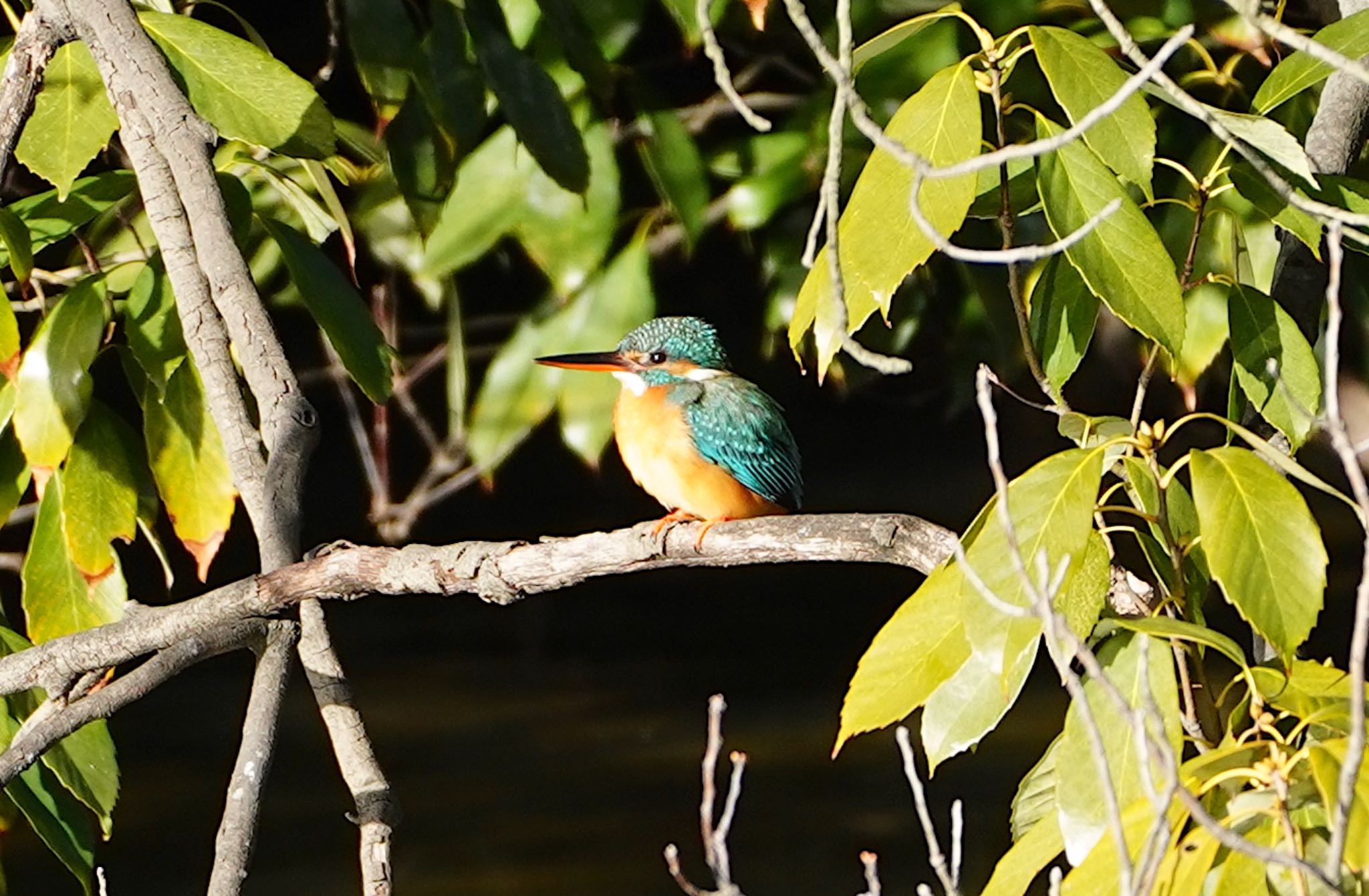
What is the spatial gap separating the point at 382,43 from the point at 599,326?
0.35 meters

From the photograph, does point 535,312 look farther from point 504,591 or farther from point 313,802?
point 313,802

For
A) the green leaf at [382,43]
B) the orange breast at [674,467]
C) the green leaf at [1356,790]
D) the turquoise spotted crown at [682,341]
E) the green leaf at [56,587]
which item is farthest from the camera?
the turquoise spotted crown at [682,341]

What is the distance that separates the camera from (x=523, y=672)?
718 cm

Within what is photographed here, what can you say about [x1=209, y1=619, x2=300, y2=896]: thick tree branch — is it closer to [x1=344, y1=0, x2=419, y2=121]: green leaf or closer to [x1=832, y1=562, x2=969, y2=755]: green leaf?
[x1=832, y1=562, x2=969, y2=755]: green leaf

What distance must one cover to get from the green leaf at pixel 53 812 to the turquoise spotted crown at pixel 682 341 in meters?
0.98

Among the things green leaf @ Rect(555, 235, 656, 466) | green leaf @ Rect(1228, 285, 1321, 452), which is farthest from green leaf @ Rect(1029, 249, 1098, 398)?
green leaf @ Rect(555, 235, 656, 466)

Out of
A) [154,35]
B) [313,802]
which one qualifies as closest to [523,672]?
[313,802]


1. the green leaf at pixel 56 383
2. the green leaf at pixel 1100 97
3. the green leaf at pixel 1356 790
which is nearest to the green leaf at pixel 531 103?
the green leaf at pixel 56 383

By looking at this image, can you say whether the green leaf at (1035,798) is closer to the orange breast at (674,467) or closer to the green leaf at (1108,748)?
the green leaf at (1108,748)

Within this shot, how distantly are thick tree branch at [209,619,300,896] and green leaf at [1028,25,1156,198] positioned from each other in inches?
24.4

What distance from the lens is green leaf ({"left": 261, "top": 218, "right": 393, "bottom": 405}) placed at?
1.43 meters

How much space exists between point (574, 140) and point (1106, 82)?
0.79 meters

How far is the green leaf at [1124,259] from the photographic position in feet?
3.43

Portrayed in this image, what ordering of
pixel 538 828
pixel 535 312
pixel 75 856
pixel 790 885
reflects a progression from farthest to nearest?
pixel 538 828
pixel 790 885
pixel 535 312
pixel 75 856
